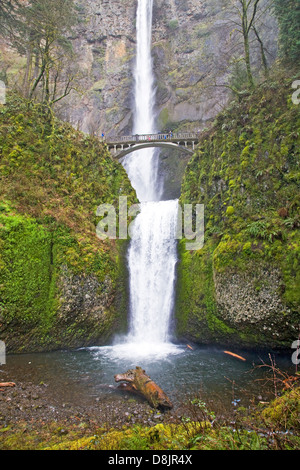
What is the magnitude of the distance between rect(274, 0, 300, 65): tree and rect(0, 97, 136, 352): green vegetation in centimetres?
1398

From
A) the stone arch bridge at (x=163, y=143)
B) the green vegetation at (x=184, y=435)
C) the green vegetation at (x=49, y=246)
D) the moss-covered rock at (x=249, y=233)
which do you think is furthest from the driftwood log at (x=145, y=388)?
the stone arch bridge at (x=163, y=143)

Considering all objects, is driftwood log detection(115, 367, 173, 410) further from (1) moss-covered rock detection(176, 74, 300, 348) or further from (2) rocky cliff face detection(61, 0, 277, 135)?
(2) rocky cliff face detection(61, 0, 277, 135)

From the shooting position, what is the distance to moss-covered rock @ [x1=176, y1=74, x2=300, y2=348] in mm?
10406

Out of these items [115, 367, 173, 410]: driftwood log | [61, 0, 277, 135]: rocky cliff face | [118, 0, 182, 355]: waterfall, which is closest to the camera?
[115, 367, 173, 410]: driftwood log

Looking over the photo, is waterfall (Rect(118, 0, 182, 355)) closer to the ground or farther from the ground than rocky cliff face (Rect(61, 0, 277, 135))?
closer to the ground

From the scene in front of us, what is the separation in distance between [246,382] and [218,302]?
364cm

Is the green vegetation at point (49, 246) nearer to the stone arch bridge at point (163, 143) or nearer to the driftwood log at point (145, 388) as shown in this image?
the driftwood log at point (145, 388)

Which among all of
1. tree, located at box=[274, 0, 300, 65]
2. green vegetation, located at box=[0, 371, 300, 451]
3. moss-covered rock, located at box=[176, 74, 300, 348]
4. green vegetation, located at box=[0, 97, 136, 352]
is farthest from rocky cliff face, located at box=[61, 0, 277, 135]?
green vegetation, located at box=[0, 371, 300, 451]

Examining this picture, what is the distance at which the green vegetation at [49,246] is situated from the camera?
11.8m

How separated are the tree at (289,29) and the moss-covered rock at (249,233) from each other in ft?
9.20

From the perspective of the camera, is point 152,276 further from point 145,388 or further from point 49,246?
point 145,388

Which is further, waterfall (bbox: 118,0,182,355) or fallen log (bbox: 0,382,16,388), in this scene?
waterfall (bbox: 118,0,182,355)

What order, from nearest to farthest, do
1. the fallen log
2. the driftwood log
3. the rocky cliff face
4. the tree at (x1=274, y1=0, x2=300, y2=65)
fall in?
the driftwood log < the fallen log < the tree at (x1=274, y1=0, x2=300, y2=65) < the rocky cliff face

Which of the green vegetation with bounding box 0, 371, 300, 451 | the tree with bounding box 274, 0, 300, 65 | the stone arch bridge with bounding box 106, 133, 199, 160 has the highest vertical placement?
the tree with bounding box 274, 0, 300, 65
